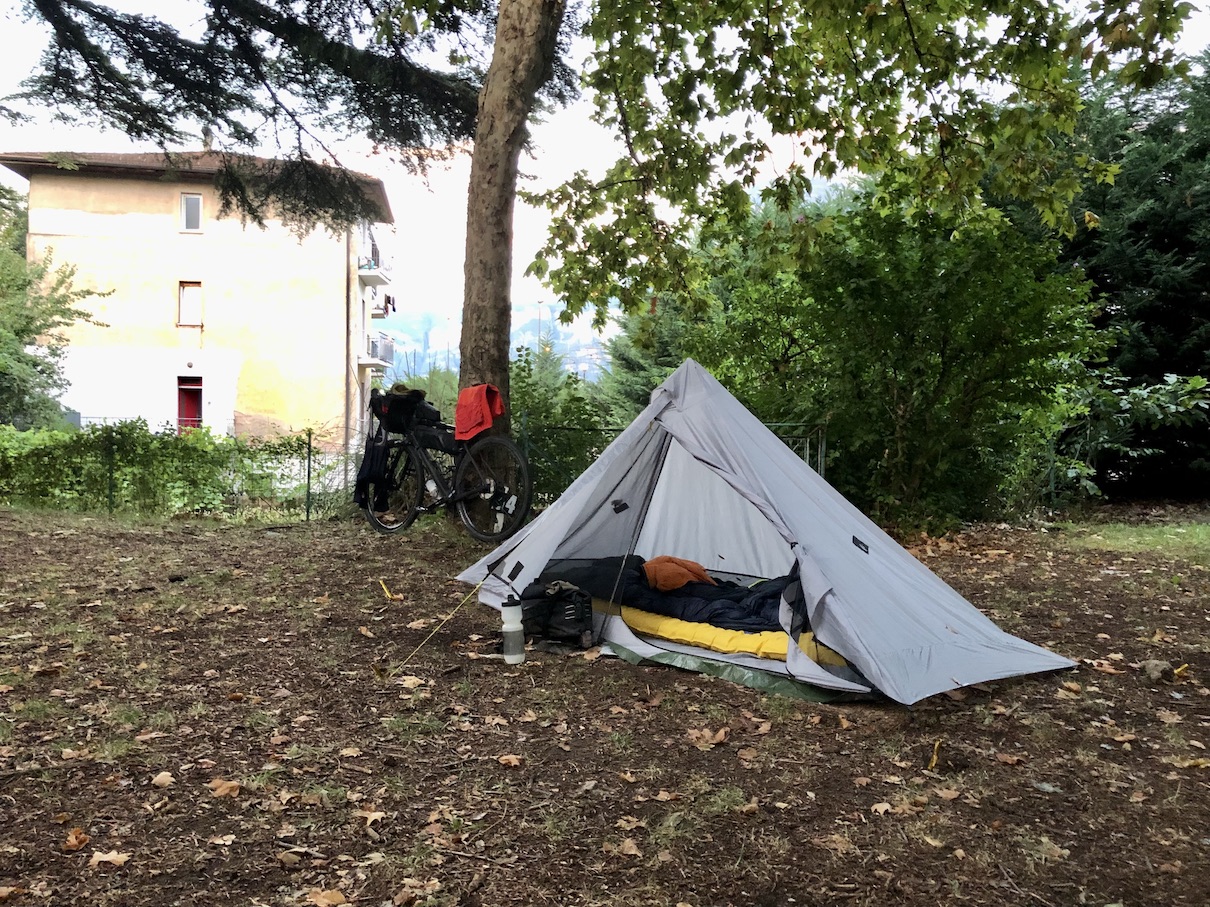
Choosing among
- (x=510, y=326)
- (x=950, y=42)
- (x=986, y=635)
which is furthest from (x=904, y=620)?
(x=950, y=42)

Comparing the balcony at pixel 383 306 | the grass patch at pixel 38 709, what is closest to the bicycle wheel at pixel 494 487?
the grass patch at pixel 38 709

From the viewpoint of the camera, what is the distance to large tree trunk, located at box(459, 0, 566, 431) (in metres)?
6.76

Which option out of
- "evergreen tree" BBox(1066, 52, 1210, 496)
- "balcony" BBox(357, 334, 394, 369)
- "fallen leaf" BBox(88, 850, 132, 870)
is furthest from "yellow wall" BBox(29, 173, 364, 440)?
"fallen leaf" BBox(88, 850, 132, 870)

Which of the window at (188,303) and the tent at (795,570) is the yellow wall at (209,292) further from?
the tent at (795,570)

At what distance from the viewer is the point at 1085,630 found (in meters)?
5.26

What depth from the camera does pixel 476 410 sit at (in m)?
6.42

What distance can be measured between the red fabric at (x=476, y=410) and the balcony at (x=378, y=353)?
24.5 metres

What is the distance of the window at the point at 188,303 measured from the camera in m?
24.6

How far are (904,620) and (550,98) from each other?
5.87 metres

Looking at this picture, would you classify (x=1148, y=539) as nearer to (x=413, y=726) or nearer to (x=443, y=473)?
(x=443, y=473)

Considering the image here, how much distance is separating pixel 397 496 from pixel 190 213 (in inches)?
797

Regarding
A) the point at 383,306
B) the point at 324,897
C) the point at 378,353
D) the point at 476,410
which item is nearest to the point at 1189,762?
the point at 324,897

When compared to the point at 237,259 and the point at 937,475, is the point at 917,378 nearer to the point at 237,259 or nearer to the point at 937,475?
the point at 937,475

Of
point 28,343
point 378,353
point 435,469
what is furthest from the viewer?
point 378,353
